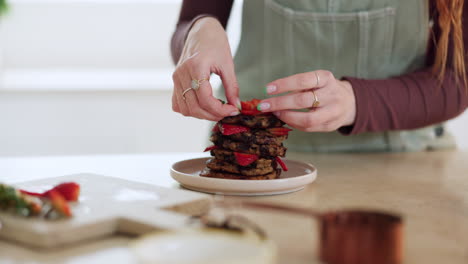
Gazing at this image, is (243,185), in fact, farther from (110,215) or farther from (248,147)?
(110,215)

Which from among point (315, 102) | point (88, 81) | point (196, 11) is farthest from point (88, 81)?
point (315, 102)

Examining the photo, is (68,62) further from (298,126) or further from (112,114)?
(298,126)

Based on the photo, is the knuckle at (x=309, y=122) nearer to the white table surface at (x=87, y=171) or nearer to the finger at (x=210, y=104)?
the finger at (x=210, y=104)

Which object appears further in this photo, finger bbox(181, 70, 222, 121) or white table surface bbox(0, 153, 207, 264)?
finger bbox(181, 70, 222, 121)

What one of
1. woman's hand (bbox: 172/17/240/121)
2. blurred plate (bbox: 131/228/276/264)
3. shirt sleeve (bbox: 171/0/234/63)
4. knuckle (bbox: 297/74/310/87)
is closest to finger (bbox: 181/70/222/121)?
woman's hand (bbox: 172/17/240/121)

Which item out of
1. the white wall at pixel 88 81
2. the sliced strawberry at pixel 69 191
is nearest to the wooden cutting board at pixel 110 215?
the sliced strawberry at pixel 69 191

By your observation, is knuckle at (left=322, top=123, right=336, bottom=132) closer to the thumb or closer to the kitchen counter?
the kitchen counter
